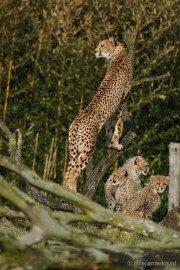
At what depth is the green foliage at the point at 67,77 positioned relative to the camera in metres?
9.21

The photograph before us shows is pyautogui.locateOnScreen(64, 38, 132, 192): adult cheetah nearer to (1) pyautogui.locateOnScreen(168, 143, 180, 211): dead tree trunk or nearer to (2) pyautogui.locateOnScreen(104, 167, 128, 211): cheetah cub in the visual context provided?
(2) pyautogui.locateOnScreen(104, 167, 128, 211): cheetah cub

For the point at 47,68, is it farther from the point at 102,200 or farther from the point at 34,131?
the point at 102,200

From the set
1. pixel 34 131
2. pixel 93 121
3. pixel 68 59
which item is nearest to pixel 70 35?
pixel 68 59

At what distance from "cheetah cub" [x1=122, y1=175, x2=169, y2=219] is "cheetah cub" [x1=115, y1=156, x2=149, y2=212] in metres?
0.05

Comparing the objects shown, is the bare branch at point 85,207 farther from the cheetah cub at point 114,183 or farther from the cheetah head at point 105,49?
the cheetah head at point 105,49

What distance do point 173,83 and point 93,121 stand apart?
2.81 meters

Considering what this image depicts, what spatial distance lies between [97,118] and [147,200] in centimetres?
74

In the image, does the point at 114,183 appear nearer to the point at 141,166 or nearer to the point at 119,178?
the point at 119,178

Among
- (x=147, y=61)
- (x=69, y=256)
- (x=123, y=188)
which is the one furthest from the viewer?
(x=147, y=61)

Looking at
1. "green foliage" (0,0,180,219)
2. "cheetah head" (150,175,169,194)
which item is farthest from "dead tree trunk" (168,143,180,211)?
"green foliage" (0,0,180,219)

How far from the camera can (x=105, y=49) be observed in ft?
25.8

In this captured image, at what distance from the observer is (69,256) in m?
2.99

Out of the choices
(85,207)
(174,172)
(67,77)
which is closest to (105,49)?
(174,172)

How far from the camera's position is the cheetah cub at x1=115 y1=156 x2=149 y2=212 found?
6.95 metres
